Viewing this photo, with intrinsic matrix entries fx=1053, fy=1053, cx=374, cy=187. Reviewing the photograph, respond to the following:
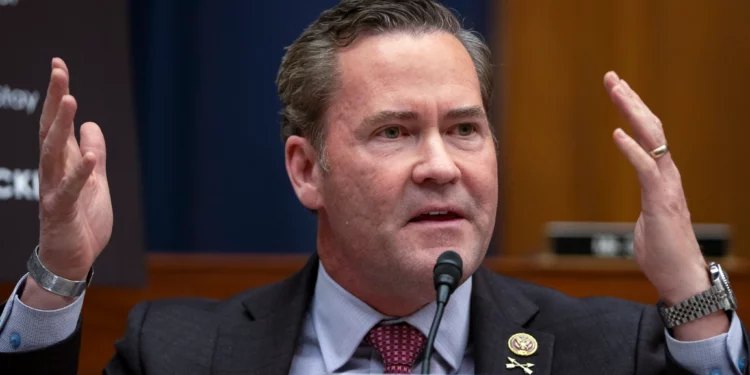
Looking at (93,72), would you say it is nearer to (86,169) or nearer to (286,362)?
(86,169)

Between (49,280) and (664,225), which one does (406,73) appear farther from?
(49,280)

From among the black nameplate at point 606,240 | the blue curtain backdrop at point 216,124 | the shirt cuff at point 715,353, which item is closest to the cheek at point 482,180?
the shirt cuff at point 715,353

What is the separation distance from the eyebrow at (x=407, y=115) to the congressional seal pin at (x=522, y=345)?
51 centimetres

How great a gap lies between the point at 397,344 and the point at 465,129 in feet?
1.67

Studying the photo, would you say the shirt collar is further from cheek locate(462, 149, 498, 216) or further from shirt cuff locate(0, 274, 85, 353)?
shirt cuff locate(0, 274, 85, 353)

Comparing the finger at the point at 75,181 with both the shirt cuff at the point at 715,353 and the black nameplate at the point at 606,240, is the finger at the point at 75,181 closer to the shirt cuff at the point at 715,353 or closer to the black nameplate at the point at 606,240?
the shirt cuff at the point at 715,353

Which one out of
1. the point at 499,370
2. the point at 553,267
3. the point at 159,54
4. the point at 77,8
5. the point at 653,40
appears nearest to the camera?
the point at 499,370

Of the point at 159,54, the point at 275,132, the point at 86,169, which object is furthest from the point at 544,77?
the point at 86,169

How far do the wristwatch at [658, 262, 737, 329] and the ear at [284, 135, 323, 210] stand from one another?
852 mm

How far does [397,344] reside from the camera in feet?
7.82

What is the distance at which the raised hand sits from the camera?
83.2 inches

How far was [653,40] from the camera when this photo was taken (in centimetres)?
Result: 448

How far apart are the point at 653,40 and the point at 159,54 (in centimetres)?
206

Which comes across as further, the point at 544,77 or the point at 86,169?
the point at 544,77
